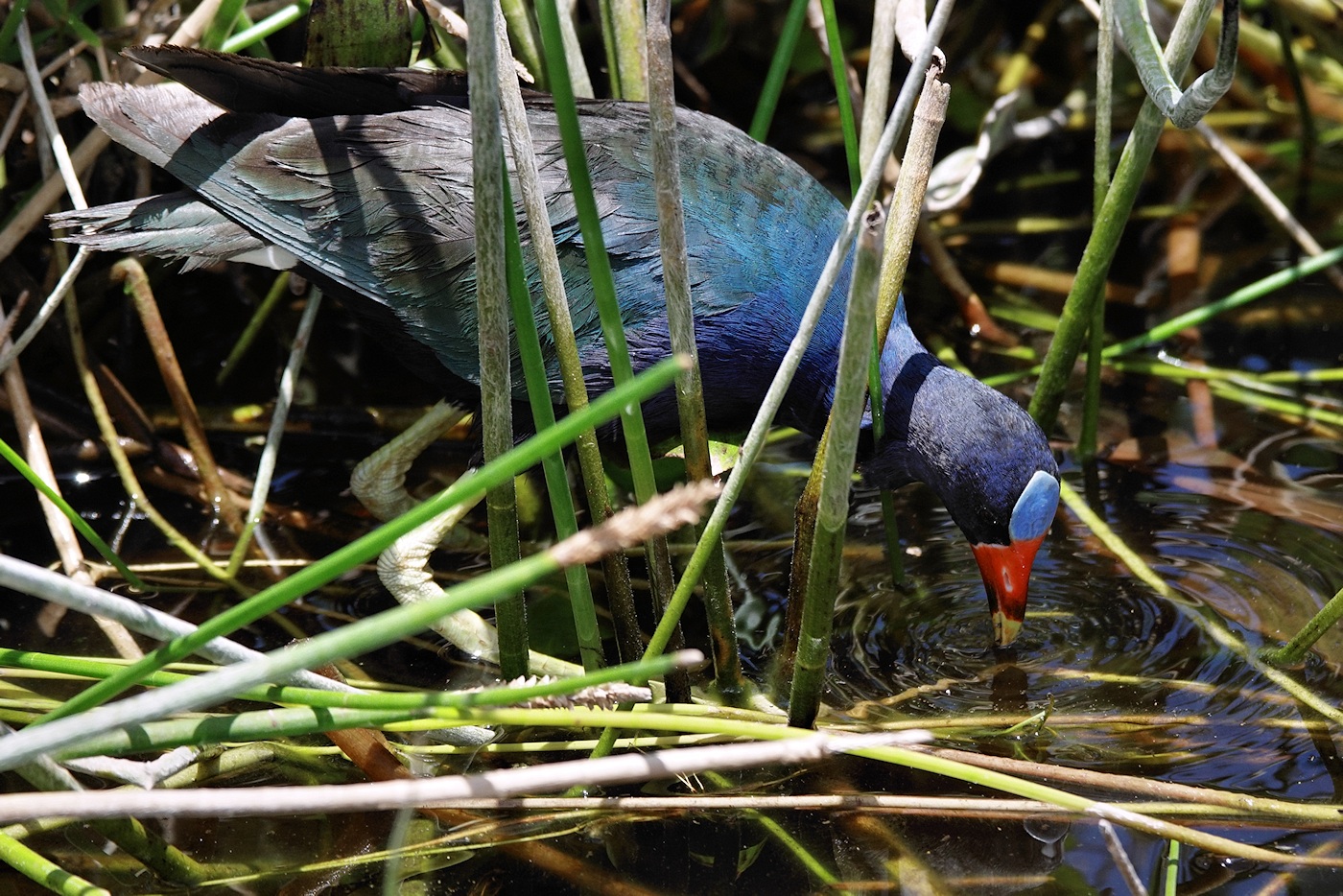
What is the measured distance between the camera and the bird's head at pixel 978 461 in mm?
2113

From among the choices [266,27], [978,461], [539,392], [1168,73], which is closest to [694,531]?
[978,461]

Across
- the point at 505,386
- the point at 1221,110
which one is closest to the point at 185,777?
the point at 505,386

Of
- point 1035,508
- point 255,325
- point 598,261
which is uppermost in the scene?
point 598,261

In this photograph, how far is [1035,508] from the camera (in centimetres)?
212

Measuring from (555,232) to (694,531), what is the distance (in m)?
0.59

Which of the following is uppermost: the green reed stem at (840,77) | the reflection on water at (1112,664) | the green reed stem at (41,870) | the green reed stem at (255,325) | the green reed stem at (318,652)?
the green reed stem at (840,77)

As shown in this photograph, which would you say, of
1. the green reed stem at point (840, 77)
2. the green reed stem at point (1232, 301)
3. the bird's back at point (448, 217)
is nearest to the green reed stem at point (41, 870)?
the bird's back at point (448, 217)

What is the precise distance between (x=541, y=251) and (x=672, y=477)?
1.00 metres

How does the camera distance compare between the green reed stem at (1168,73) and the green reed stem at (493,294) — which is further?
the green reed stem at (1168,73)

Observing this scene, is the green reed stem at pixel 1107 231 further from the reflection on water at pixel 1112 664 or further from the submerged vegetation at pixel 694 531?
the reflection on water at pixel 1112 664

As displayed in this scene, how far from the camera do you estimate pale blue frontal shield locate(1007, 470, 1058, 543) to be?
2.10m

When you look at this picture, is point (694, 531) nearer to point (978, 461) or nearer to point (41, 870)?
point (978, 461)

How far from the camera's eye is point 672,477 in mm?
2604

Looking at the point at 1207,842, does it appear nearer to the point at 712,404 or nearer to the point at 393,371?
the point at 712,404
